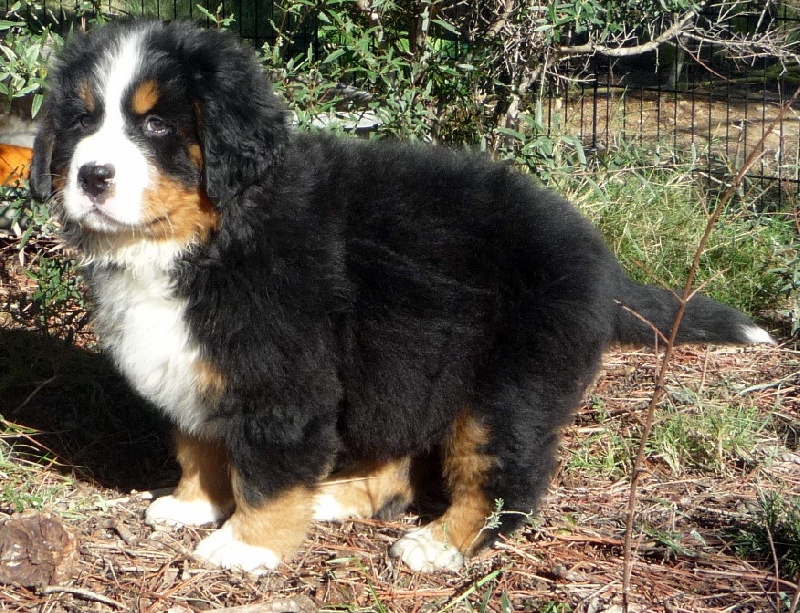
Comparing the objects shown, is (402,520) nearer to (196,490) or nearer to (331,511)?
(331,511)

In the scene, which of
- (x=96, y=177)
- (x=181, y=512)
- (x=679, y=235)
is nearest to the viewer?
(x=96, y=177)

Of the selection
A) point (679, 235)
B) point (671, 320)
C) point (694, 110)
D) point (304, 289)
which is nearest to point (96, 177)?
point (304, 289)

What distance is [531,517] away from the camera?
3.21 metres

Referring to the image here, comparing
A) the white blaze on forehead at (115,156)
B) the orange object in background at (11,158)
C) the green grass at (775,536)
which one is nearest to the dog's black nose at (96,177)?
the white blaze on forehead at (115,156)

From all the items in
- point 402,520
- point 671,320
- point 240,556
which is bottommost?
point 402,520

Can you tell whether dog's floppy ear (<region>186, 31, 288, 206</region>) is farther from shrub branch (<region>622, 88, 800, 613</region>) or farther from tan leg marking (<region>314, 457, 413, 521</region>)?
shrub branch (<region>622, 88, 800, 613</region>)

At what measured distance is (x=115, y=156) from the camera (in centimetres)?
275

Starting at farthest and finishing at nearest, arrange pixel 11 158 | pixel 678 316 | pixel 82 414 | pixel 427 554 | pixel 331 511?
pixel 11 158
pixel 82 414
pixel 331 511
pixel 427 554
pixel 678 316

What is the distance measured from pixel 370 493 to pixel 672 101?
23.7 feet

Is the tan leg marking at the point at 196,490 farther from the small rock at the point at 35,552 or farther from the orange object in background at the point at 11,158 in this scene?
the orange object in background at the point at 11,158

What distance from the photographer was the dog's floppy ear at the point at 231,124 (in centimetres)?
288

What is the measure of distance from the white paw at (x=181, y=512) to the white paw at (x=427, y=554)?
674 millimetres

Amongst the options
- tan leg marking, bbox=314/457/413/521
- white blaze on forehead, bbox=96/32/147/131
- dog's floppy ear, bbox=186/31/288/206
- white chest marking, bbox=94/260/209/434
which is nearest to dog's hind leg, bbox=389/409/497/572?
tan leg marking, bbox=314/457/413/521

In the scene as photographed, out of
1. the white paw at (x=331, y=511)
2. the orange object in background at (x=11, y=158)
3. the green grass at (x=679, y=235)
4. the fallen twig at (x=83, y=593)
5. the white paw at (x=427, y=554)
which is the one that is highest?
the orange object in background at (x=11, y=158)
